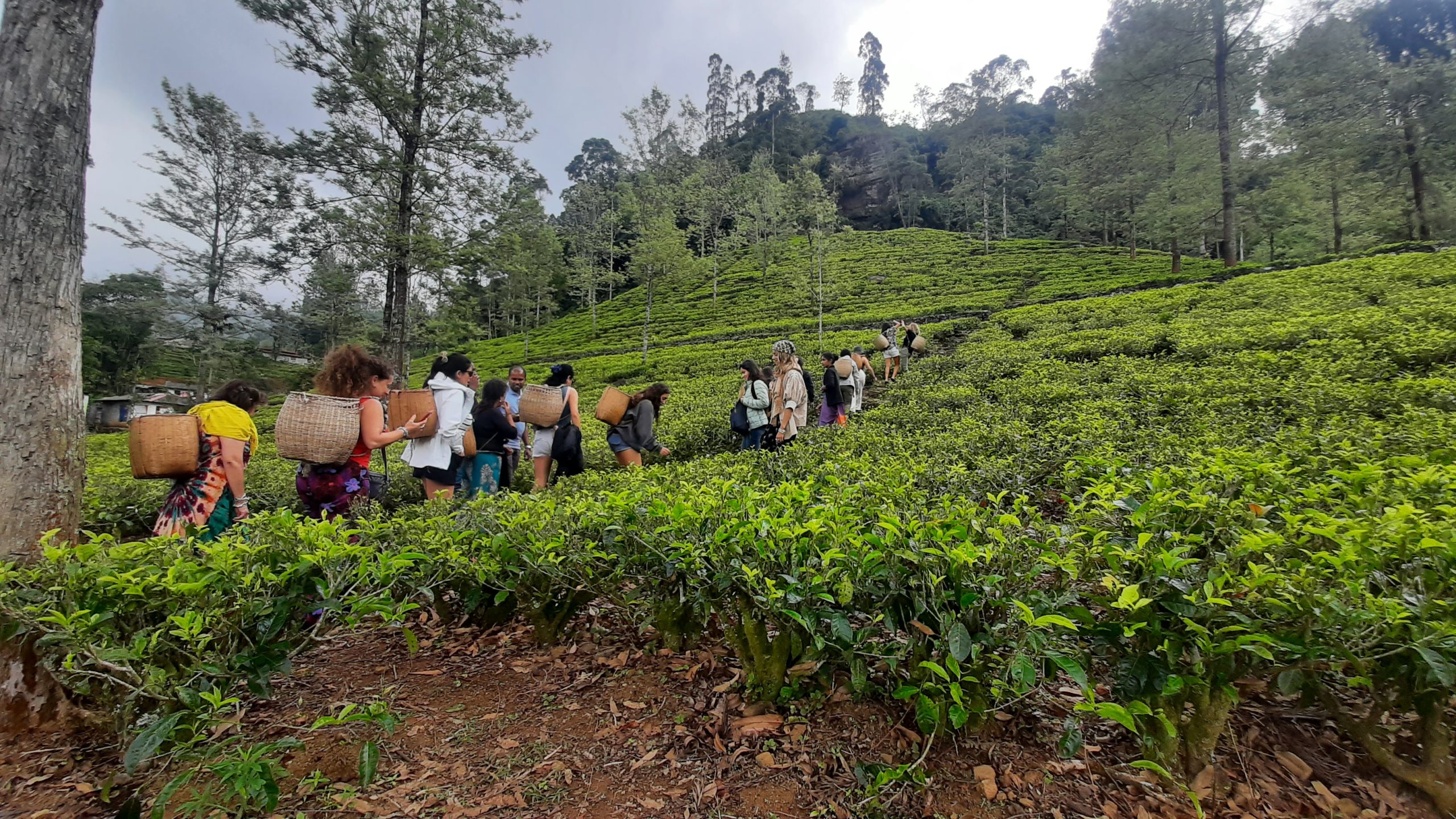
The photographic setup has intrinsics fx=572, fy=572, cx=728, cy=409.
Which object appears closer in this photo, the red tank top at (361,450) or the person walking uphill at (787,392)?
the red tank top at (361,450)

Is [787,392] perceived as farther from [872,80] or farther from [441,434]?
[872,80]

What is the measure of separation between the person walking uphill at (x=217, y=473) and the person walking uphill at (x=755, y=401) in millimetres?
4250

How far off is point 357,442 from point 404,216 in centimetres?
1144

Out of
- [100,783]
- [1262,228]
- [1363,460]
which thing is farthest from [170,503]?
[1262,228]

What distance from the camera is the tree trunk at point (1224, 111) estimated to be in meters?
19.0

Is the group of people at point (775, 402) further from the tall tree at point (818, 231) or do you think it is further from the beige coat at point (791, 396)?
the tall tree at point (818, 231)

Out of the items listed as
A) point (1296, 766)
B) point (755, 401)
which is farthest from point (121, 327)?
point (1296, 766)

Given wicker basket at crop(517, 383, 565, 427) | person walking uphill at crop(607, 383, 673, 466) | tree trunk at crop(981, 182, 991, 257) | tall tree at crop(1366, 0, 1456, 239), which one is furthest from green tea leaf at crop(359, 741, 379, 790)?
tree trunk at crop(981, 182, 991, 257)

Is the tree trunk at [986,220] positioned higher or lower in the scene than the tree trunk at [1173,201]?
higher

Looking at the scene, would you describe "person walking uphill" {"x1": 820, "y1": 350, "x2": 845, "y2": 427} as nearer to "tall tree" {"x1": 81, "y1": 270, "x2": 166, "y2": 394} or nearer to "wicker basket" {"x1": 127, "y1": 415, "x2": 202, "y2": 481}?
"wicker basket" {"x1": 127, "y1": 415, "x2": 202, "y2": 481}

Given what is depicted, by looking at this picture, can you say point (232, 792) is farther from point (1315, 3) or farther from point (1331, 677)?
point (1315, 3)

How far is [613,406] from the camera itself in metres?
5.51

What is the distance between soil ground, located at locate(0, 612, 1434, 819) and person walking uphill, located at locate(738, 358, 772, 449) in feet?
13.4

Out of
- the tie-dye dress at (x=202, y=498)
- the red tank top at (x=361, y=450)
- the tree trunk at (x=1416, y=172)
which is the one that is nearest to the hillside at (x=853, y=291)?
the tree trunk at (x=1416, y=172)
